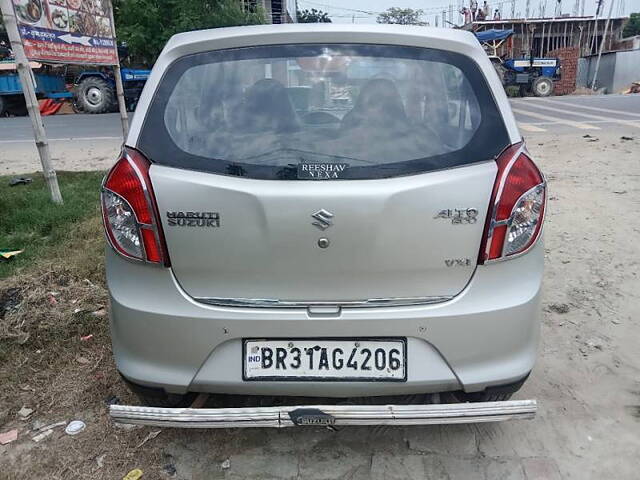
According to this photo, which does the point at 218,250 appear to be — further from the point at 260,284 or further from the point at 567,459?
the point at 567,459

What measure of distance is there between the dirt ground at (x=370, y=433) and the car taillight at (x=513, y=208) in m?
0.91

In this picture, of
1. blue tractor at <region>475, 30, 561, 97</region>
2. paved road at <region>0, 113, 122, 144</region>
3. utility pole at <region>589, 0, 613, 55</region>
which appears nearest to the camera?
paved road at <region>0, 113, 122, 144</region>

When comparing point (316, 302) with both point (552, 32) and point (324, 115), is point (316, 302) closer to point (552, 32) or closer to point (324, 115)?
point (324, 115)

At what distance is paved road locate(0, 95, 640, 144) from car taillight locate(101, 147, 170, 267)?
10.5m

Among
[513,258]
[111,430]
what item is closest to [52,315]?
[111,430]

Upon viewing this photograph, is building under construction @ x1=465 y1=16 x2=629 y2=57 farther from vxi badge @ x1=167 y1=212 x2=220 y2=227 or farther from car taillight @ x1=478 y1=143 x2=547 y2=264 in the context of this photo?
vxi badge @ x1=167 y1=212 x2=220 y2=227

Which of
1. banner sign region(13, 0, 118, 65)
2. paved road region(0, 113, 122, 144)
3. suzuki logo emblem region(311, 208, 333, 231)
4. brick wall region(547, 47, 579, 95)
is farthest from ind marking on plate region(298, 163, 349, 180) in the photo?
brick wall region(547, 47, 579, 95)

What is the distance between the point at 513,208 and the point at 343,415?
94cm

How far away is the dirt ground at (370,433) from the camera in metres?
2.20

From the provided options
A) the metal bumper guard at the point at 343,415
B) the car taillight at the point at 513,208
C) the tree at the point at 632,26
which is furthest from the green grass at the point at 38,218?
the tree at the point at 632,26

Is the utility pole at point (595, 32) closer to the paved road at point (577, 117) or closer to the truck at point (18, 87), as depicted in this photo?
the paved road at point (577, 117)

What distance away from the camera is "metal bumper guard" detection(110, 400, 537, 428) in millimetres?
1886

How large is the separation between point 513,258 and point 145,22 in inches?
930

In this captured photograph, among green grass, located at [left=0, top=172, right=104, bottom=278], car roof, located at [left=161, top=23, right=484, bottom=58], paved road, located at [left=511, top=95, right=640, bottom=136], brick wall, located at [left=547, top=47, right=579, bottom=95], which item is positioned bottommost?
brick wall, located at [left=547, top=47, right=579, bottom=95]
